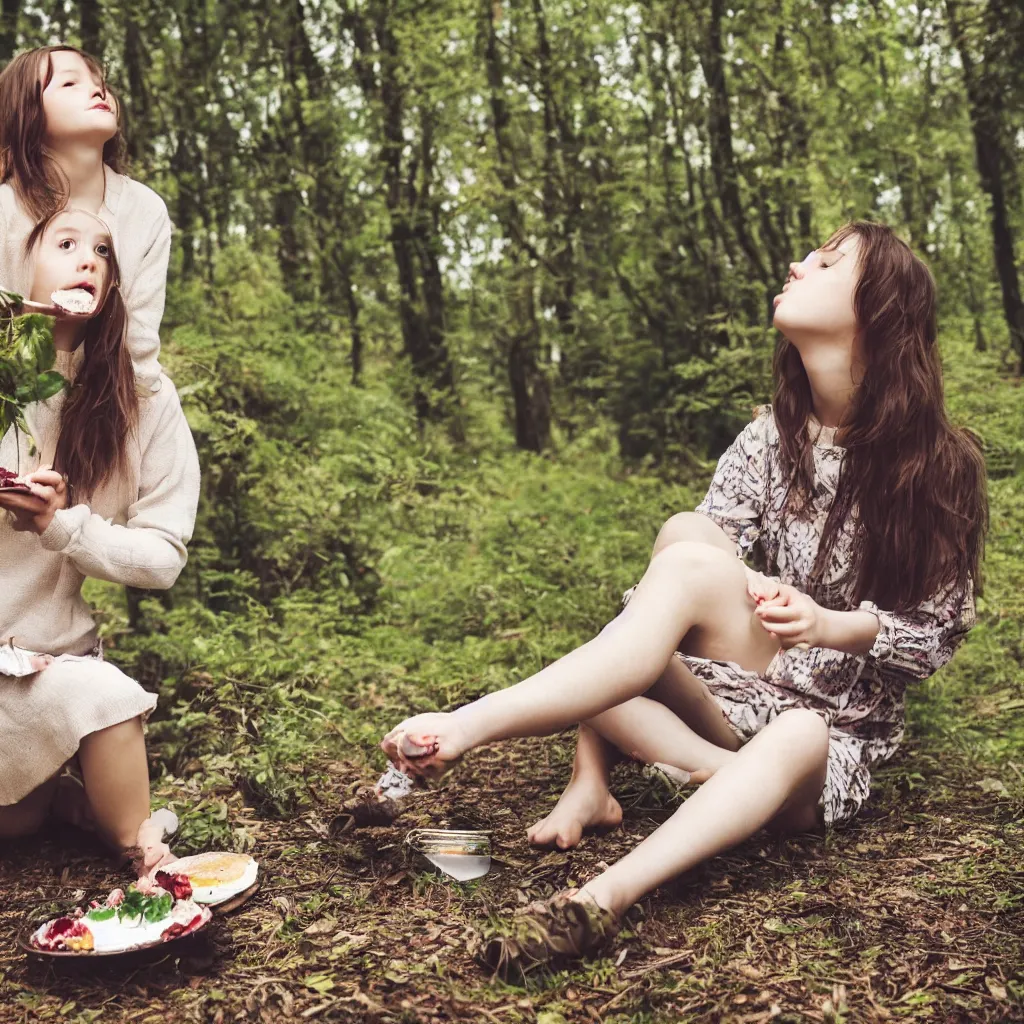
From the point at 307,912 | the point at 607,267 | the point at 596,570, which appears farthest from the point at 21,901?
the point at 607,267

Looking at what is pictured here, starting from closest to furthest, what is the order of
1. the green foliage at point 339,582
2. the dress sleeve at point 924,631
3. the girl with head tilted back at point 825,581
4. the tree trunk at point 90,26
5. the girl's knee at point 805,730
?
the girl's knee at point 805,730 → the girl with head tilted back at point 825,581 → the dress sleeve at point 924,631 → the green foliage at point 339,582 → the tree trunk at point 90,26

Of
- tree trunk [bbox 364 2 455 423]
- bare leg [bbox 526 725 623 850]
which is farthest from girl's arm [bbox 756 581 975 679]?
tree trunk [bbox 364 2 455 423]

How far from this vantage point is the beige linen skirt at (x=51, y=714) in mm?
2369

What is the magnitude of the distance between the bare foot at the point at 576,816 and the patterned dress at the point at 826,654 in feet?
1.25

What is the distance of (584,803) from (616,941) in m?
0.57

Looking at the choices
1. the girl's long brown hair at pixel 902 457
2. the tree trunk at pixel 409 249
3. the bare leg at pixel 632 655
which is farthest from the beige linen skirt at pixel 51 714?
the tree trunk at pixel 409 249

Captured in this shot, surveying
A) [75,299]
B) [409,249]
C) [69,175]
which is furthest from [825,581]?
[409,249]

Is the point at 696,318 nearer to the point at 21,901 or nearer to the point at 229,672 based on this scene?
the point at 229,672

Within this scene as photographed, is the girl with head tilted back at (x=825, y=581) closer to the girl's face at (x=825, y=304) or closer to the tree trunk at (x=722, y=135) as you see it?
the girl's face at (x=825, y=304)

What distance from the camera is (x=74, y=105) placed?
254cm

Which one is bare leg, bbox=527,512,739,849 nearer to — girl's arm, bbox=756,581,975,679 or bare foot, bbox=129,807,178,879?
girl's arm, bbox=756,581,975,679

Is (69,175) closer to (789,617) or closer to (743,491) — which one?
(743,491)

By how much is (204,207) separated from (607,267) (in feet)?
14.2

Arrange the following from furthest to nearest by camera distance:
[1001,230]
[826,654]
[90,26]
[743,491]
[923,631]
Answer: [1001,230], [90,26], [743,491], [826,654], [923,631]
